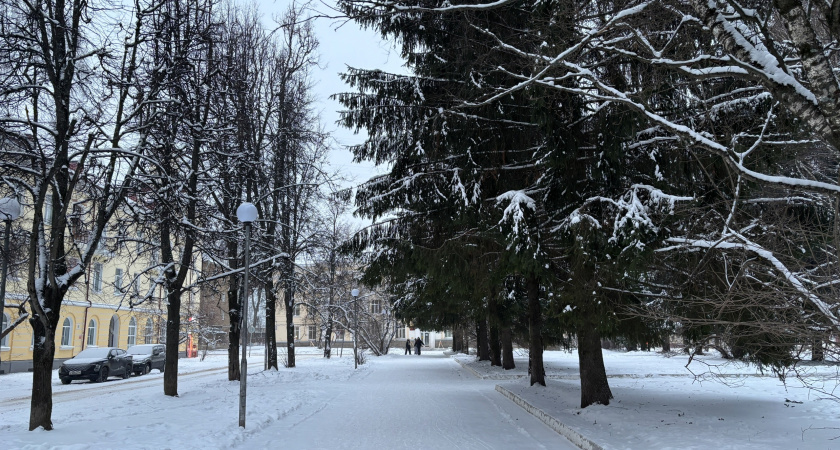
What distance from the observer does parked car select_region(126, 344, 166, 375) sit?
2944cm

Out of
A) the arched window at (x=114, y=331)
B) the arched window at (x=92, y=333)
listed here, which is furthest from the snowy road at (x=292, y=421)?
the arched window at (x=114, y=331)

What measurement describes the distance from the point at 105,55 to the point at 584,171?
860 cm

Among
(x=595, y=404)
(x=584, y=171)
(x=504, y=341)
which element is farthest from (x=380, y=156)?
(x=504, y=341)

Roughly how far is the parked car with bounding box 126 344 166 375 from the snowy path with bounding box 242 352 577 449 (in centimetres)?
1638

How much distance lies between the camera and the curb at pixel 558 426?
818 centimetres

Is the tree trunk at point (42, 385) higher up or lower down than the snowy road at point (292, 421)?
higher up

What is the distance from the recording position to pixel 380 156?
14578mm

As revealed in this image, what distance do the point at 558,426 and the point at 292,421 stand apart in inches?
196

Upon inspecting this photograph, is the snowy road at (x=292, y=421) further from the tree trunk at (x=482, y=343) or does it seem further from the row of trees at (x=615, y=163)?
the tree trunk at (x=482, y=343)

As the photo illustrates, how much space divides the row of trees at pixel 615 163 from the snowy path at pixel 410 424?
2.15m

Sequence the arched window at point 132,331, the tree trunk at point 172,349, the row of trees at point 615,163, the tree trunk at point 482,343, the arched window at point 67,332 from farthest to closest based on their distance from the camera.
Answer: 1. the arched window at point 132,331
2. the arched window at point 67,332
3. the tree trunk at point 482,343
4. the tree trunk at point 172,349
5. the row of trees at point 615,163

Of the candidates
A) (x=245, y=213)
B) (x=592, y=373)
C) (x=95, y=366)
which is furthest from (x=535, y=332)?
(x=95, y=366)

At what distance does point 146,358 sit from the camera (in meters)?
30.2

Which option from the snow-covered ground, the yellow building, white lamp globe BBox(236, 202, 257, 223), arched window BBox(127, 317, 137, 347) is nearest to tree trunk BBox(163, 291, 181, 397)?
white lamp globe BBox(236, 202, 257, 223)
